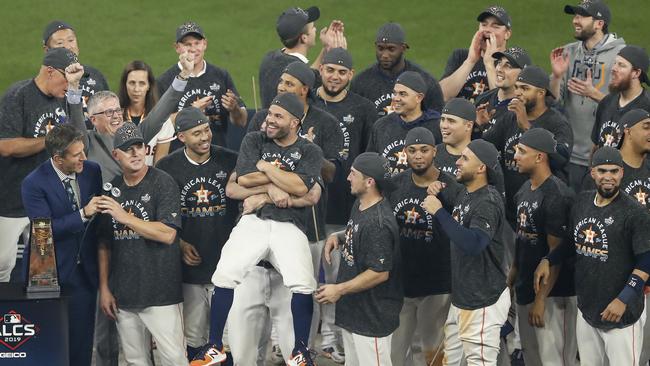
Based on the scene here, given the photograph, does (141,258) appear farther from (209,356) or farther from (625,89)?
(625,89)

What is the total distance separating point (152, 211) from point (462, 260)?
7.31 feet

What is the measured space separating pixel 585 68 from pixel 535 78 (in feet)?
4.64

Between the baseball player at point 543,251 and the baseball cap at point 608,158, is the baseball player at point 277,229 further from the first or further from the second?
the baseball cap at point 608,158

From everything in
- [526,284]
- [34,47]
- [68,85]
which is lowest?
[526,284]

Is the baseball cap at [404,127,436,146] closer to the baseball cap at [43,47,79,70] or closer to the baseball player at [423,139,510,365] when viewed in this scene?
the baseball player at [423,139,510,365]

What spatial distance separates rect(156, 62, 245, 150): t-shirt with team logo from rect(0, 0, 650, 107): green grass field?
5430 mm

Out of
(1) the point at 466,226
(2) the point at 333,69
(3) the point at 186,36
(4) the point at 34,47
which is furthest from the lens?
(4) the point at 34,47

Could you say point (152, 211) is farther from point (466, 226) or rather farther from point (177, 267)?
point (466, 226)

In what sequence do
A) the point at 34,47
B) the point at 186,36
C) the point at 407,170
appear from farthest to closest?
the point at 34,47 < the point at 186,36 < the point at 407,170

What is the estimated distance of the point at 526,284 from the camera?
10.4 metres

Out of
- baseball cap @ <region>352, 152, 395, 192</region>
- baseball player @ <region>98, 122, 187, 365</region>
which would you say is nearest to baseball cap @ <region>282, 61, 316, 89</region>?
baseball cap @ <region>352, 152, 395, 192</region>

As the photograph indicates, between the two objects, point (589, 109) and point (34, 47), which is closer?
point (589, 109)

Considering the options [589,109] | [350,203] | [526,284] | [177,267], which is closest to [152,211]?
[177,267]

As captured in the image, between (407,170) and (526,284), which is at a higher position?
(407,170)
